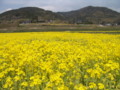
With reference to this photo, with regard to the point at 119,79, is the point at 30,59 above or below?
above

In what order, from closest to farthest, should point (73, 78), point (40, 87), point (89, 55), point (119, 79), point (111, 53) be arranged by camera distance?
1. point (40, 87)
2. point (73, 78)
3. point (119, 79)
4. point (89, 55)
5. point (111, 53)

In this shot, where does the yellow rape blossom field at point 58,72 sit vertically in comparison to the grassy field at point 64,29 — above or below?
above

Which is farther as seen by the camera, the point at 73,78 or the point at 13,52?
the point at 13,52

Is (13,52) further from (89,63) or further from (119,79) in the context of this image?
(119,79)

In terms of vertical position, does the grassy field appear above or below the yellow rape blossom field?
below

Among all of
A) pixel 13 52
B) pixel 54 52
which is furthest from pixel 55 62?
pixel 13 52

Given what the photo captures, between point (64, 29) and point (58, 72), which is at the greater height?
point (58, 72)

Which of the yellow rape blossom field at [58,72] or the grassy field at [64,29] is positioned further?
the grassy field at [64,29]

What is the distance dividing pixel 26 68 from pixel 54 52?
2584mm

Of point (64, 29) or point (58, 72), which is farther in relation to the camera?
point (64, 29)

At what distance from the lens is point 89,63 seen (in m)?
8.26

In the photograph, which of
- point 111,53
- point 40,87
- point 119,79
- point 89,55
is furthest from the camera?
point 111,53

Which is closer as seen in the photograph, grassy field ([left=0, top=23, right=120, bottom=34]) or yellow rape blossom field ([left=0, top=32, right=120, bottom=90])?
yellow rape blossom field ([left=0, top=32, right=120, bottom=90])

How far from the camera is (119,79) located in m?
6.70
